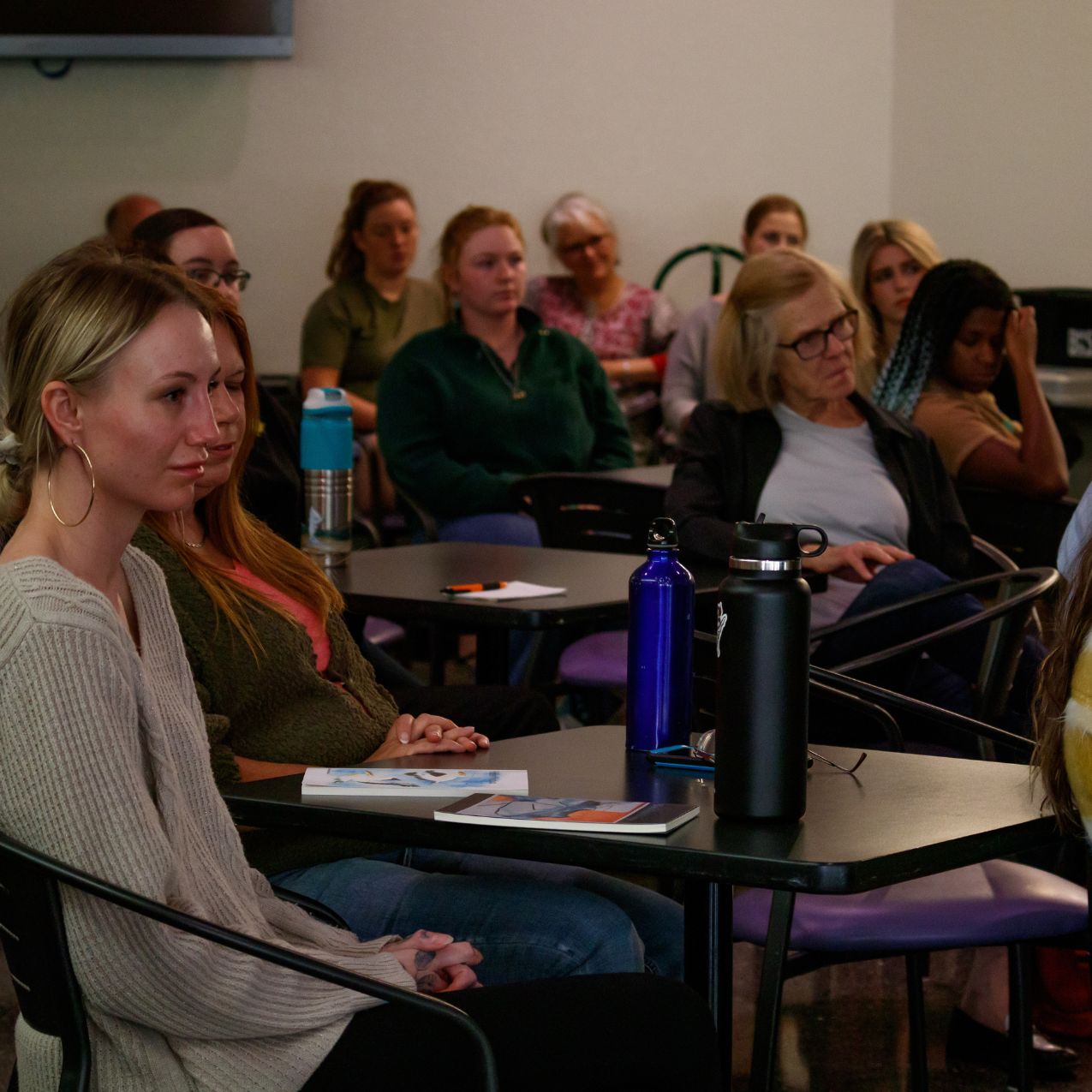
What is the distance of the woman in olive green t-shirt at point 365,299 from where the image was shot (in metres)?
6.35

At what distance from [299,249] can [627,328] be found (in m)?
1.52

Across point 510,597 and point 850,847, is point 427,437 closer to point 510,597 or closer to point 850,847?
point 510,597

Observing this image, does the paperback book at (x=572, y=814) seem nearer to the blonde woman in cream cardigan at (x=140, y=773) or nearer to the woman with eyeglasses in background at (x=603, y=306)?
the blonde woman in cream cardigan at (x=140, y=773)

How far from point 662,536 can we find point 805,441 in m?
1.70

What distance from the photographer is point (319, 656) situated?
2.14m

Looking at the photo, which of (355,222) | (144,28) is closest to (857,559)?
(355,222)

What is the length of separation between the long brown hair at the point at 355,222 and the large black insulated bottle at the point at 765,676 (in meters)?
5.23

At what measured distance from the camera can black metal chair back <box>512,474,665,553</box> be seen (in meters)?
3.83

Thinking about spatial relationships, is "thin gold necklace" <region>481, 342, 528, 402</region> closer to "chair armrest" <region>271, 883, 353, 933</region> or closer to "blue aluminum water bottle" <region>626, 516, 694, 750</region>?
"blue aluminum water bottle" <region>626, 516, 694, 750</region>

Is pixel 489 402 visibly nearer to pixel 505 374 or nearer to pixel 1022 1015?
pixel 505 374

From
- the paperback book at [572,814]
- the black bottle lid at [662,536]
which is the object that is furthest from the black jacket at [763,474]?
the paperback book at [572,814]

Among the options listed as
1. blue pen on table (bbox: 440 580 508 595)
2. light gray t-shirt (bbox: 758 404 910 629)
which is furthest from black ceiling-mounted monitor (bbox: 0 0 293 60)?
blue pen on table (bbox: 440 580 508 595)

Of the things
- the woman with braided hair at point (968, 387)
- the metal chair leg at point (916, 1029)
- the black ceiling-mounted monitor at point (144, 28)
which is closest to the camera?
the metal chair leg at point (916, 1029)

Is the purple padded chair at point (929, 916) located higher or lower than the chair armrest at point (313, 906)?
lower
